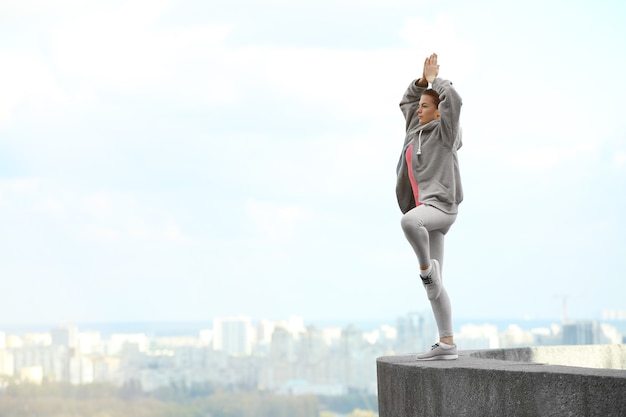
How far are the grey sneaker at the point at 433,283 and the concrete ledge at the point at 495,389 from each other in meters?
0.35

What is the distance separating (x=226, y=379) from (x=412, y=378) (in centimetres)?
4000

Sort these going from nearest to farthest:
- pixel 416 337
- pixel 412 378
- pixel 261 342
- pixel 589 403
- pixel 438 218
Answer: pixel 589 403 → pixel 412 378 → pixel 438 218 → pixel 416 337 → pixel 261 342

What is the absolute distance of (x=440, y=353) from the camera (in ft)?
18.8

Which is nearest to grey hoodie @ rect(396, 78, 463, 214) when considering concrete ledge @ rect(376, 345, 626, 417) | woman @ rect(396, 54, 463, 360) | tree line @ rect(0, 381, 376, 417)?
woman @ rect(396, 54, 463, 360)

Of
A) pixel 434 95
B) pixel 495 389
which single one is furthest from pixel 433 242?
pixel 495 389

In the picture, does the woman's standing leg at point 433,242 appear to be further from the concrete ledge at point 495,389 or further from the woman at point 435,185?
the concrete ledge at point 495,389

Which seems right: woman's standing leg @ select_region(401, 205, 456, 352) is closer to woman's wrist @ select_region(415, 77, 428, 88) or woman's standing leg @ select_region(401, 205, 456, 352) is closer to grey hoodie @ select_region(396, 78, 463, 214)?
grey hoodie @ select_region(396, 78, 463, 214)

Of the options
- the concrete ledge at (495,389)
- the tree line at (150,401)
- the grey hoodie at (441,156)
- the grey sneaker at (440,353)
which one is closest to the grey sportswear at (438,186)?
the grey hoodie at (441,156)

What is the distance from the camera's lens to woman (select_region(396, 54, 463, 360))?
18.9 ft

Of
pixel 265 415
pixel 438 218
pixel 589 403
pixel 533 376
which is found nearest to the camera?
pixel 589 403

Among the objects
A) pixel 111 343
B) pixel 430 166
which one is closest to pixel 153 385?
pixel 111 343

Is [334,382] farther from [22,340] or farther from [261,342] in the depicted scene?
[22,340]

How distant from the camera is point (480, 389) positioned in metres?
4.62

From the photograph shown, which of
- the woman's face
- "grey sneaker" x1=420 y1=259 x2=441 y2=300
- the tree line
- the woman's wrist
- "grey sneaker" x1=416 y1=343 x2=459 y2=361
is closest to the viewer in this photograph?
"grey sneaker" x1=416 y1=343 x2=459 y2=361
